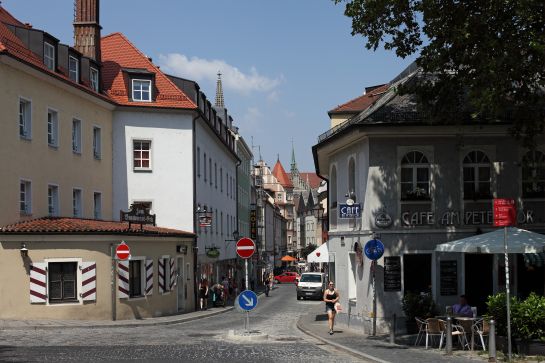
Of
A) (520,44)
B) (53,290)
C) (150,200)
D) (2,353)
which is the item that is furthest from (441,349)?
(150,200)

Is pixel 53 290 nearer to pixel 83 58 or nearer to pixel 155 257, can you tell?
pixel 155 257

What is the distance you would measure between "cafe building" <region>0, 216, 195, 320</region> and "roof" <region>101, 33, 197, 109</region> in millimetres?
10738

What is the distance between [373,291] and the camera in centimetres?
2398

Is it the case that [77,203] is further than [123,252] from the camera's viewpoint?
Yes

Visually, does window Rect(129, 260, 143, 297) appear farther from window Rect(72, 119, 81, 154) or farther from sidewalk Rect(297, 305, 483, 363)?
sidewalk Rect(297, 305, 483, 363)

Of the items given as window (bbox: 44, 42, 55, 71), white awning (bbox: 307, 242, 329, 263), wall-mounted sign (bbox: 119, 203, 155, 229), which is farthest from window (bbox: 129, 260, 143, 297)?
window (bbox: 44, 42, 55, 71)

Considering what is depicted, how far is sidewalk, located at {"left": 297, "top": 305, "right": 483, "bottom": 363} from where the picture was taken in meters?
17.5

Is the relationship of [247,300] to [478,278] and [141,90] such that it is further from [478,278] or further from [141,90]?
[141,90]

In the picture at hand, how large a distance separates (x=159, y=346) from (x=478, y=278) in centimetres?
1022

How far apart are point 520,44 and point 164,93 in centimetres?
2871

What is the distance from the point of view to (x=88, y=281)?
3042 cm

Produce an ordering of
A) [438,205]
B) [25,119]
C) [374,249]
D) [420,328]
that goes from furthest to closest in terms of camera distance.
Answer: [25,119] → [438,205] → [374,249] → [420,328]

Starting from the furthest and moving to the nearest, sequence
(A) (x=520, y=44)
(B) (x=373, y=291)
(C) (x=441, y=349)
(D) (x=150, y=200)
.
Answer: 1. (D) (x=150, y=200)
2. (B) (x=373, y=291)
3. (C) (x=441, y=349)
4. (A) (x=520, y=44)

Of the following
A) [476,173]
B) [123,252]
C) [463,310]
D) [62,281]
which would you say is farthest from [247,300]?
[62,281]
